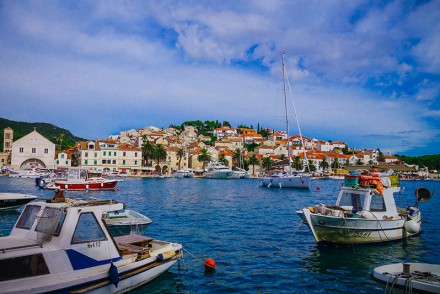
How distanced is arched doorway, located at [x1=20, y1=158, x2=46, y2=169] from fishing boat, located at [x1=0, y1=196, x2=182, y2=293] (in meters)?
96.6

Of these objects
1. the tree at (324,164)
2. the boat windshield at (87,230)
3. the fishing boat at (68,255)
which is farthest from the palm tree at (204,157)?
the boat windshield at (87,230)

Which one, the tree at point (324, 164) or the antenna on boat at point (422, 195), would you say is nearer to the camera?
the antenna on boat at point (422, 195)

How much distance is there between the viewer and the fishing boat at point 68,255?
26.0 feet

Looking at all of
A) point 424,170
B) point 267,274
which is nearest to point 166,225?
point 267,274

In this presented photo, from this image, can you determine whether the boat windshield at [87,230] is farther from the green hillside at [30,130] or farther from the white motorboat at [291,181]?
the green hillside at [30,130]

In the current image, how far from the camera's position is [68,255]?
867cm

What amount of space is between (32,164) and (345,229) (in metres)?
97.6

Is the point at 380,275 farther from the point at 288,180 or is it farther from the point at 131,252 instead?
the point at 288,180

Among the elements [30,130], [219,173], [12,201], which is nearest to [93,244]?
[12,201]

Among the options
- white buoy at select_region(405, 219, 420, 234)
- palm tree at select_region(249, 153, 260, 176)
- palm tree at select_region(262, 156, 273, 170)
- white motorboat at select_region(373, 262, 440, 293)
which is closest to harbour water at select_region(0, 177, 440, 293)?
white buoy at select_region(405, 219, 420, 234)

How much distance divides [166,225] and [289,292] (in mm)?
12637

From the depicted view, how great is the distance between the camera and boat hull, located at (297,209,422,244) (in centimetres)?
1642

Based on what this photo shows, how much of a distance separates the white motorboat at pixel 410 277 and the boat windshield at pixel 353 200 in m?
9.68

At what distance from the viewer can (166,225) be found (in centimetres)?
2277
